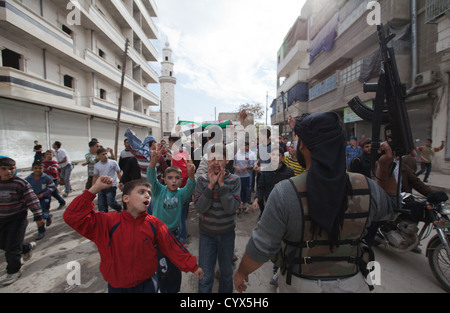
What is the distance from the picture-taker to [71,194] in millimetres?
7238

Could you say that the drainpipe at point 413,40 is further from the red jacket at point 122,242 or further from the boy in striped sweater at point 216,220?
the red jacket at point 122,242

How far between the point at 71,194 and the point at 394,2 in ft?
57.2

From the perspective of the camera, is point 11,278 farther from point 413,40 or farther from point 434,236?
point 413,40

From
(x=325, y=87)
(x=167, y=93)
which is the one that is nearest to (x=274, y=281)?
(x=325, y=87)

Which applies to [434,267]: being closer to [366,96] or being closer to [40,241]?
[40,241]

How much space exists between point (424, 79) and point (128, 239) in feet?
43.8

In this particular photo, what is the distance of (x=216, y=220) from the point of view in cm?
208

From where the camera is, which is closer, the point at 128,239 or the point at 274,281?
the point at 128,239

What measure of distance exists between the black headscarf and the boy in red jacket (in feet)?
3.68

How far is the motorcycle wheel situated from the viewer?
2406 mm

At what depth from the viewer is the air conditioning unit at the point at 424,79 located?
29.4 feet

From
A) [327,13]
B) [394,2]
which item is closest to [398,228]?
[394,2]

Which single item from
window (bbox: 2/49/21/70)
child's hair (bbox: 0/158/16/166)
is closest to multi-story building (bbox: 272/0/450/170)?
child's hair (bbox: 0/158/16/166)
